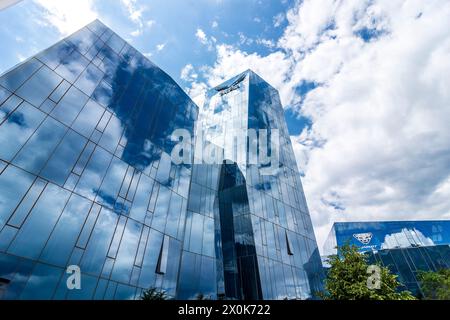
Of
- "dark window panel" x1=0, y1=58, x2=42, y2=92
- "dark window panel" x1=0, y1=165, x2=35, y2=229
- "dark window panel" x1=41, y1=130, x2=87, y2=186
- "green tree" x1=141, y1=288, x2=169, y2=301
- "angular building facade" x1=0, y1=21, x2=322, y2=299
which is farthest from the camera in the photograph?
"green tree" x1=141, y1=288, x2=169, y2=301

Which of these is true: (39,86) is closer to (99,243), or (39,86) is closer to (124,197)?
(124,197)

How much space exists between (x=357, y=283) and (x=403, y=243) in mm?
50439

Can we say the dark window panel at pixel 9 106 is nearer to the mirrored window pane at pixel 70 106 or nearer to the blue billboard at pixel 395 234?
the mirrored window pane at pixel 70 106

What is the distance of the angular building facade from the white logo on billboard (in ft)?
111

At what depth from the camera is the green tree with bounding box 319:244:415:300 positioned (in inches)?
618

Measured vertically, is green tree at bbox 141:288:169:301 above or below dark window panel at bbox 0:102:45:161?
below

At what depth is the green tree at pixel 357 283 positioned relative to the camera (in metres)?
15.7

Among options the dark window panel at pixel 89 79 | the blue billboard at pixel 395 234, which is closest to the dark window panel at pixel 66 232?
the dark window panel at pixel 89 79

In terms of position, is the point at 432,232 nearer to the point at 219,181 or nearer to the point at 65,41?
the point at 219,181

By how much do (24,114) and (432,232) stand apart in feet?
246

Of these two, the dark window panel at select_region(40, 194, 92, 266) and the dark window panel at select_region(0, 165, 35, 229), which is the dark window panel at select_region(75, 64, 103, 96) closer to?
the dark window panel at select_region(0, 165, 35, 229)
